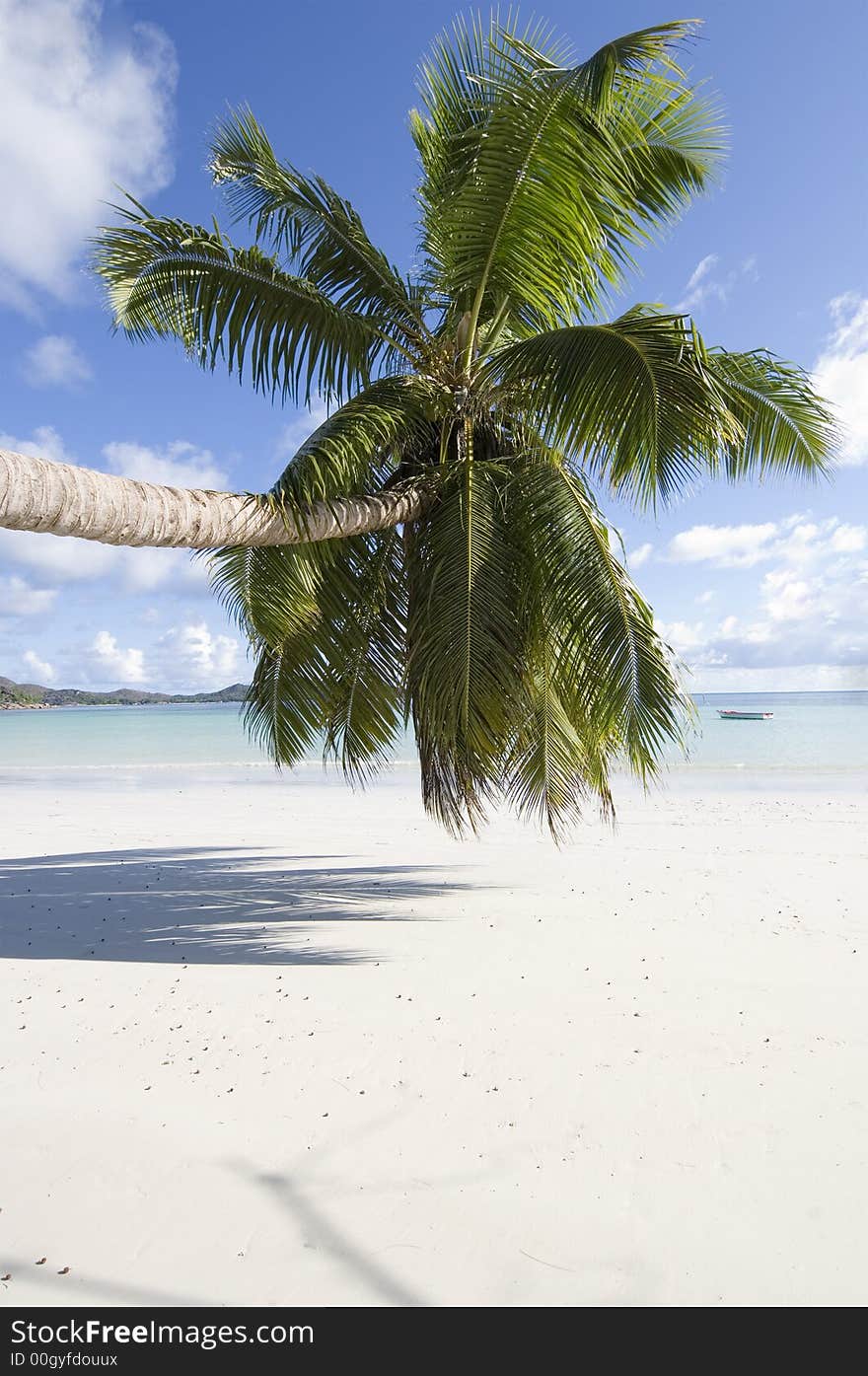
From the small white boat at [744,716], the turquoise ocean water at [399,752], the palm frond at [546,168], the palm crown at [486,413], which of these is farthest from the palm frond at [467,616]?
the small white boat at [744,716]

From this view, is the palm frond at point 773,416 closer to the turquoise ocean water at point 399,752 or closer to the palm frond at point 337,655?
the palm frond at point 337,655

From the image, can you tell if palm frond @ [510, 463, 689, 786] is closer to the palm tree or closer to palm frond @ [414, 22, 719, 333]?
the palm tree

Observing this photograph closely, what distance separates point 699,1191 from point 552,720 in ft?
12.7

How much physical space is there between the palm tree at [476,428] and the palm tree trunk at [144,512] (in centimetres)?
2

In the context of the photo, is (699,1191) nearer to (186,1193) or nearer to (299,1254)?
(299,1254)

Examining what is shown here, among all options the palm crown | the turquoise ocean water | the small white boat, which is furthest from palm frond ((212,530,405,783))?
the small white boat

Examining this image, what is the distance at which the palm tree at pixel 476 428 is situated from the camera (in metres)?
4.87

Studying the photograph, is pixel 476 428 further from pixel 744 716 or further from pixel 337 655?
pixel 744 716

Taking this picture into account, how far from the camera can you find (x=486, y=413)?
6375mm

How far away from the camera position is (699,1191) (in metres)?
2.91

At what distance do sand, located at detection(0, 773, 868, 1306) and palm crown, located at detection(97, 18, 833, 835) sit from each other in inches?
54.5

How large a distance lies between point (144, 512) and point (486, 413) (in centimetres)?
336

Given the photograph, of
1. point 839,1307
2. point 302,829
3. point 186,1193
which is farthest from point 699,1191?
point 302,829

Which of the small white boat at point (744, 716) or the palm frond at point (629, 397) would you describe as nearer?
the palm frond at point (629, 397)
